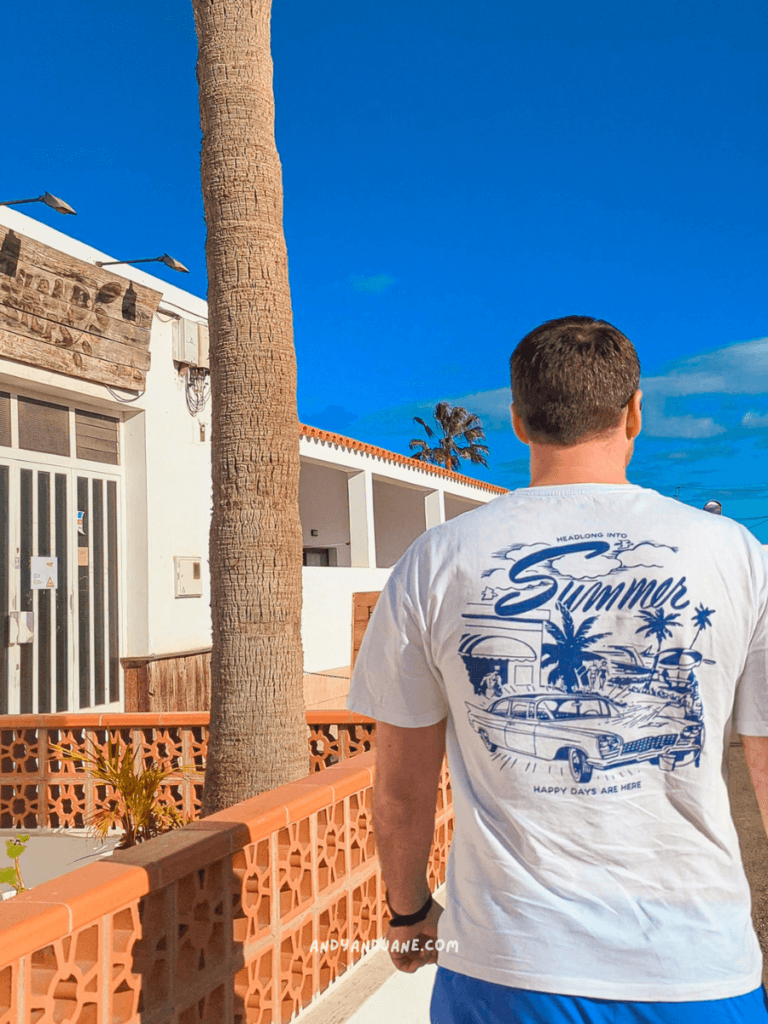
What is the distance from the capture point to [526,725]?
1390 millimetres

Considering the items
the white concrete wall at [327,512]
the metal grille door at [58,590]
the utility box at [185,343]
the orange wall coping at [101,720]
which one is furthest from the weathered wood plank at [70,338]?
the white concrete wall at [327,512]

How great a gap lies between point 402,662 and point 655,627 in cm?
41

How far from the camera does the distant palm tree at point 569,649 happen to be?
4.51 feet

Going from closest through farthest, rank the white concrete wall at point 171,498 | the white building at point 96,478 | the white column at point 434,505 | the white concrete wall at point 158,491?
the white building at point 96,478 → the white concrete wall at point 158,491 → the white concrete wall at point 171,498 → the white column at point 434,505

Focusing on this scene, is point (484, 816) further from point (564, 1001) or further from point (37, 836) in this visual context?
point (37, 836)

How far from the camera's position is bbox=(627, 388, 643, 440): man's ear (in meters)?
1.63

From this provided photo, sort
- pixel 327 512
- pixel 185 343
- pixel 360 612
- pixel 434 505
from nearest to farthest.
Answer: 1. pixel 360 612
2. pixel 185 343
3. pixel 434 505
4. pixel 327 512

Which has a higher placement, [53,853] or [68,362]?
[68,362]

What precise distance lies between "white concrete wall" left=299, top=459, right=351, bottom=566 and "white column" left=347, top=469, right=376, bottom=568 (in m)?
2.76

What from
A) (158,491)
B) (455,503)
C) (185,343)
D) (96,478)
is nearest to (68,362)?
(96,478)

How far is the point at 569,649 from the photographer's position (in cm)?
138

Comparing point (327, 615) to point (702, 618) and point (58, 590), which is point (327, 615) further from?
point (702, 618)

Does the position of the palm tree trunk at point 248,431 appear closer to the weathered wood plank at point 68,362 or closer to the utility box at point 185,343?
the weathered wood plank at point 68,362

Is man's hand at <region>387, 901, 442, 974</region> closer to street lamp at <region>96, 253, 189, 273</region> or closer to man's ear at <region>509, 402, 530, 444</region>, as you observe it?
man's ear at <region>509, 402, 530, 444</region>
